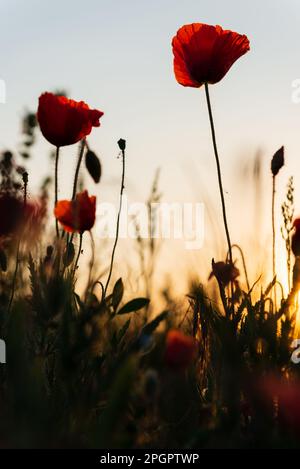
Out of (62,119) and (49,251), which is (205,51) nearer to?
(62,119)

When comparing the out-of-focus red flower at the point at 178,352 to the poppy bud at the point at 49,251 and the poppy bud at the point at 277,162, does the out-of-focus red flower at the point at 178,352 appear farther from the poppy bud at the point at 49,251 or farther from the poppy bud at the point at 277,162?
the poppy bud at the point at 277,162

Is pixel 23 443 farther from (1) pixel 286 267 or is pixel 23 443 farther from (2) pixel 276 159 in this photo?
(2) pixel 276 159

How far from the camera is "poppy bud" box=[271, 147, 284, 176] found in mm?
1878

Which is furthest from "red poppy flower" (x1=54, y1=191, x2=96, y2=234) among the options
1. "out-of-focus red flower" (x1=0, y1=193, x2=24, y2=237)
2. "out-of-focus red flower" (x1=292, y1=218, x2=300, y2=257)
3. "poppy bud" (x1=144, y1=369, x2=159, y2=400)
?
"poppy bud" (x1=144, y1=369, x2=159, y2=400)

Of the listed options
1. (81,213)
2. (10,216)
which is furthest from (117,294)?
(10,216)

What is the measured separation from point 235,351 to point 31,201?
66 cm

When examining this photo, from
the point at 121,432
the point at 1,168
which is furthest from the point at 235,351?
the point at 1,168

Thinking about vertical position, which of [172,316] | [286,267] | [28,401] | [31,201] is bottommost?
[28,401]

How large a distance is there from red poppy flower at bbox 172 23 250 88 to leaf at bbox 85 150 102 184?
16.8 inches

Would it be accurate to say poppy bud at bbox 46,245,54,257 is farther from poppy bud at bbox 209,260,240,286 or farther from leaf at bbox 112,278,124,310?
poppy bud at bbox 209,260,240,286

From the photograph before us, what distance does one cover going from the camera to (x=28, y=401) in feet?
3.59

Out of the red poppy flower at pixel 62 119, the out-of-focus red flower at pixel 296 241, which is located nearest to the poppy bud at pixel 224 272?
the out-of-focus red flower at pixel 296 241

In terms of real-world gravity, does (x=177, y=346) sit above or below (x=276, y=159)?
below

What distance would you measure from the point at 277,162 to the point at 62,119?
565 millimetres
